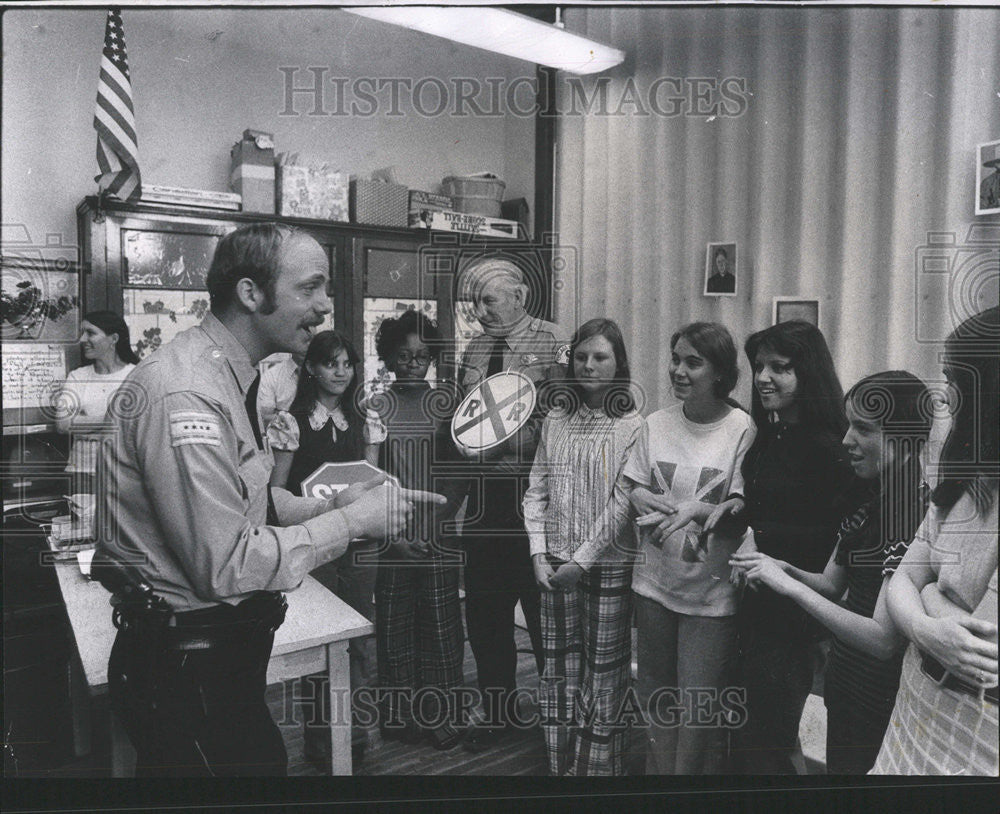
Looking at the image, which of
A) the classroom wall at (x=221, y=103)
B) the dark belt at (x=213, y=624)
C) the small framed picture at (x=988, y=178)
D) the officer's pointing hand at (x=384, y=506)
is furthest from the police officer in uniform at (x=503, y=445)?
the small framed picture at (x=988, y=178)

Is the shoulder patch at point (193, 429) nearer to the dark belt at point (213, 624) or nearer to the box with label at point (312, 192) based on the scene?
the dark belt at point (213, 624)

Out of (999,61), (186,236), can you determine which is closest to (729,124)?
(999,61)

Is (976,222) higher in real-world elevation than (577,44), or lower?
lower

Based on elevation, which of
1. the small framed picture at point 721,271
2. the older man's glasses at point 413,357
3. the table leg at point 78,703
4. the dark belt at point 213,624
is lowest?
the table leg at point 78,703

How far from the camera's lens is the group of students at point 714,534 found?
5.78ft

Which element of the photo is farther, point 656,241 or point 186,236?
point 656,241

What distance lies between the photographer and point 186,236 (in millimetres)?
1705

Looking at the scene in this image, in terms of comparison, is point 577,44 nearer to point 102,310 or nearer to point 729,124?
point 729,124

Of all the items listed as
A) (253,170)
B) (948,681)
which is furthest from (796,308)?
(253,170)

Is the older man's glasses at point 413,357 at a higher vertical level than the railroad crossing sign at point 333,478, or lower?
higher

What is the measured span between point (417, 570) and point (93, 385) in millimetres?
809

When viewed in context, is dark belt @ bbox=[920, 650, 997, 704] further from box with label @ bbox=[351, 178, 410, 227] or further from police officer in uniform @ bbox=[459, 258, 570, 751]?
box with label @ bbox=[351, 178, 410, 227]

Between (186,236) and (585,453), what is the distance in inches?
39.5

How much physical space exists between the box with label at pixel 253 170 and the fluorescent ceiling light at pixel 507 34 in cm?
35
